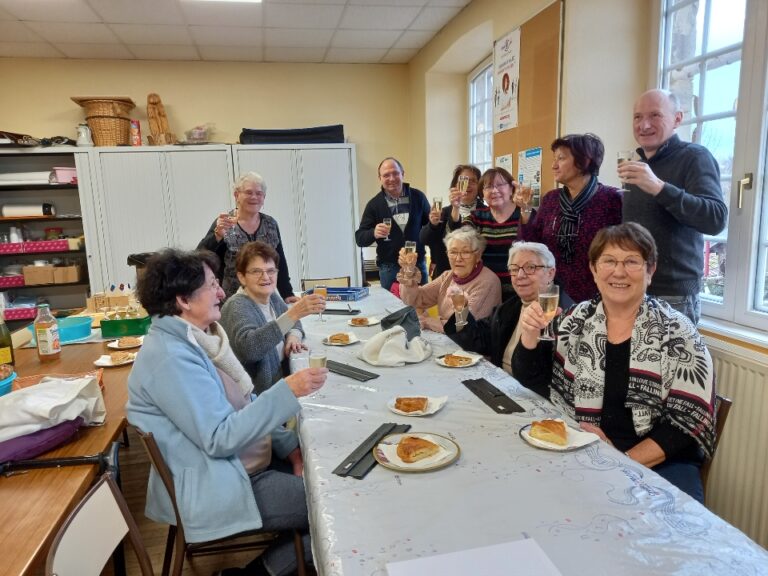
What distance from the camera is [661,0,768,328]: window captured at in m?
2.17

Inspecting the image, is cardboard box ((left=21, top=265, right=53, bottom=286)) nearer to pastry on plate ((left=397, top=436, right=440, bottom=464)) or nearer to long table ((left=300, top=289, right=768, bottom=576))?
long table ((left=300, top=289, right=768, bottom=576))

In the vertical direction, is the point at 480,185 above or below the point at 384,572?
above

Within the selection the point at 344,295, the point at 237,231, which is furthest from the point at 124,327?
the point at 344,295

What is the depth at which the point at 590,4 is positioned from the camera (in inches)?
115

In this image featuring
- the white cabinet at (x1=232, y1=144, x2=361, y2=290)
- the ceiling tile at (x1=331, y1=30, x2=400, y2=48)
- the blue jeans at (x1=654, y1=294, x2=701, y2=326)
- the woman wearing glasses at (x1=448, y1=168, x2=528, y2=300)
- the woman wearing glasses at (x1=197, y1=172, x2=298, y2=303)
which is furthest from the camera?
the white cabinet at (x1=232, y1=144, x2=361, y2=290)

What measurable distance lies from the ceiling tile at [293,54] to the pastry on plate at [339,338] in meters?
3.88

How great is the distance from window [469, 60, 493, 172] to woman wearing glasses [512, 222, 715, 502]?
11.2 feet

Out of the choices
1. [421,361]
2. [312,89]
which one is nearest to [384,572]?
[421,361]

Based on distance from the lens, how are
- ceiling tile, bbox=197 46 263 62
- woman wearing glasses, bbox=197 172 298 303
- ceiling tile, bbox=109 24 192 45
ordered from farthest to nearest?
ceiling tile, bbox=197 46 263 62, ceiling tile, bbox=109 24 192 45, woman wearing glasses, bbox=197 172 298 303

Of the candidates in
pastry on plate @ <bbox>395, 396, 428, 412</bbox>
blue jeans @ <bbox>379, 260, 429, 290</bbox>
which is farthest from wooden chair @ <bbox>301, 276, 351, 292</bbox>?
pastry on plate @ <bbox>395, 396, 428, 412</bbox>

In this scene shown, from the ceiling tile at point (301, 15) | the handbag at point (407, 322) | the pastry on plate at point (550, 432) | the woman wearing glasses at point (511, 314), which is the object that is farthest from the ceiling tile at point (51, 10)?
the pastry on plate at point (550, 432)

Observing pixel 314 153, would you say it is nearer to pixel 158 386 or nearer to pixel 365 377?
pixel 365 377

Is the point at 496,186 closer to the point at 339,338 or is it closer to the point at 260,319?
the point at 339,338

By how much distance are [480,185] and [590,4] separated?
46.8 inches
